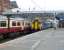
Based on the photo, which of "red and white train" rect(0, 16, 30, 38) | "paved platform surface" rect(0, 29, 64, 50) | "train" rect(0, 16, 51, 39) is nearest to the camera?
"paved platform surface" rect(0, 29, 64, 50)

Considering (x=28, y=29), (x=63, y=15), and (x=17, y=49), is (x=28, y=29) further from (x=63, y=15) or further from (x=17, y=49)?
(x=63, y=15)

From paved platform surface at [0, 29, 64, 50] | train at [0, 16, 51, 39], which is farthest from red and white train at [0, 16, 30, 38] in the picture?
paved platform surface at [0, 29, 64, 50]

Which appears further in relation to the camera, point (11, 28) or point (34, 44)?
point (11, 28)

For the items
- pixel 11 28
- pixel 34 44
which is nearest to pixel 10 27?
pixel 11 28

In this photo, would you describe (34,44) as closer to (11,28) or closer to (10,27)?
(11,28)

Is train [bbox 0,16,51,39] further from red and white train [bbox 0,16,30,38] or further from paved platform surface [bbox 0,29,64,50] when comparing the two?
paved platform surface [bbox 0,29,64,50]

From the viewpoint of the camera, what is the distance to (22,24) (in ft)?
143

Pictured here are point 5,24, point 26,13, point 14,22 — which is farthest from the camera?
point 26,13

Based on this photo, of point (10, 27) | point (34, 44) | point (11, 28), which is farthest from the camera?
point (10, 27)

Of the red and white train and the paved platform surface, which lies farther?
the red and white train

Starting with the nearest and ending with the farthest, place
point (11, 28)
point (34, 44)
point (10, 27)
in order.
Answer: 1. point (34, 44)
2. point (11, 28)
3. point (10, 27)

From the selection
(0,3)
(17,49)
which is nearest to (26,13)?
(0,3)

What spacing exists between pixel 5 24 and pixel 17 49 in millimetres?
25080

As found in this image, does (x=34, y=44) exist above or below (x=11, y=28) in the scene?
A: above
